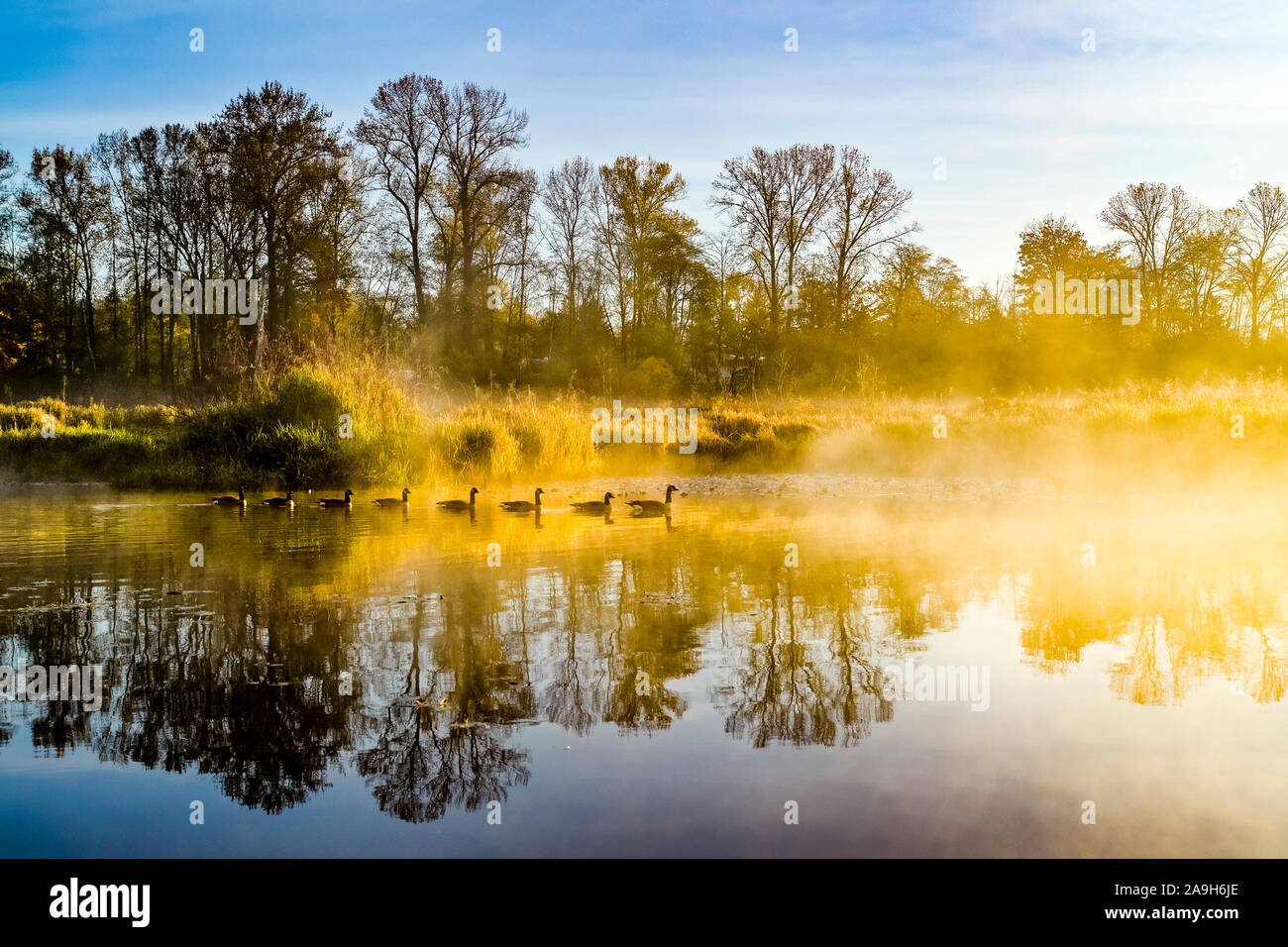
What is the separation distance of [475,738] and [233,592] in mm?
4880

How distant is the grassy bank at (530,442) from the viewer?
65.8 ft

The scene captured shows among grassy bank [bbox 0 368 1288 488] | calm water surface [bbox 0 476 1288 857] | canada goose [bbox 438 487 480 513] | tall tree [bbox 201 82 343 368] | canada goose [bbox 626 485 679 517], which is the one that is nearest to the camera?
calm water surface [bbox 0 476 1288 857]

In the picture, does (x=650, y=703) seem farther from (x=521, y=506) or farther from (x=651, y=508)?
(x=521, y=506)

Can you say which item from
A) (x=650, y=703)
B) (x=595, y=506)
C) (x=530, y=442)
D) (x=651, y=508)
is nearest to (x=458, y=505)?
(x=595, y=506)

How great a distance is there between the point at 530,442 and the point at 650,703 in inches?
627

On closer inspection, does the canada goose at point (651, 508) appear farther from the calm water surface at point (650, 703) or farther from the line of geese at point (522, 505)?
the calm water surface at point (650, 703)

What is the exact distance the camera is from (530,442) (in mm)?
21531

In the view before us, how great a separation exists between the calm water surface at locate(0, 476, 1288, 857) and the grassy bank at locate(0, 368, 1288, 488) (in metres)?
8.56

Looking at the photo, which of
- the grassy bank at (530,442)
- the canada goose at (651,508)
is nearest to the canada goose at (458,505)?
the canada goose at (651,508)

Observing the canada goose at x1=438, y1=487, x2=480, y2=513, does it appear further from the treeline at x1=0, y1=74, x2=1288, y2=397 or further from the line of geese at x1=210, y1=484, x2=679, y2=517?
the treeline at x1=0, y1=74, x2=1288, y2=397

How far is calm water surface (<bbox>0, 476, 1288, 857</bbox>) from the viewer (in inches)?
171

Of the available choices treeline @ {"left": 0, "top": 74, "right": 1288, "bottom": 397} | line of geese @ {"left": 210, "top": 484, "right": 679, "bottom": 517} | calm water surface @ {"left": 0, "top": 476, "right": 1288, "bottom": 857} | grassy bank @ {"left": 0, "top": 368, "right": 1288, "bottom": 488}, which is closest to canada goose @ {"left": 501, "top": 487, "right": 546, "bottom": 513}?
line of geese @ {"left": 210, "top": 484, "right": 679, "bottom": 517}

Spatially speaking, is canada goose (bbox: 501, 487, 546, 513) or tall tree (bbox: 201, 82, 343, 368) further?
tall tree (bbox: 201, 82, 343, 368)

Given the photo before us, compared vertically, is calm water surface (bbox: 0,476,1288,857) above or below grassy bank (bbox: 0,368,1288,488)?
below
